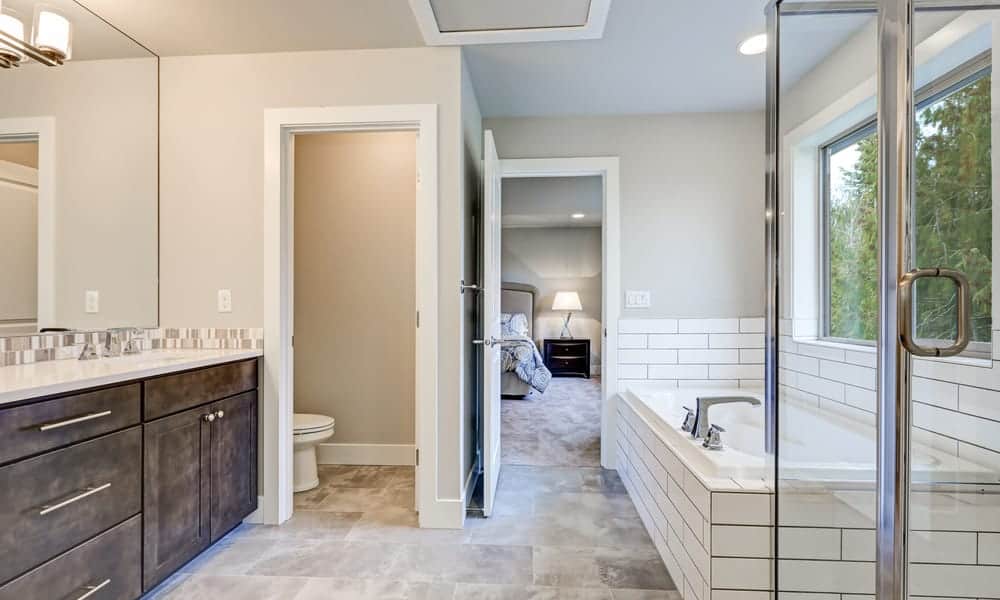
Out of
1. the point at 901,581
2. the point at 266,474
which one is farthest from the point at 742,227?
the point at 266,474

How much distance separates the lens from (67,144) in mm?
1841

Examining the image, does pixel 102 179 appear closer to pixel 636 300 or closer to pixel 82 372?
pixel 82 372

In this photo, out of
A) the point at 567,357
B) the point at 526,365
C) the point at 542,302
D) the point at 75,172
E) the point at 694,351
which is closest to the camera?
the point at 75,172

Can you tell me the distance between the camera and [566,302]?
6.87 m

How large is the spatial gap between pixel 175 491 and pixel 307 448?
959 mm

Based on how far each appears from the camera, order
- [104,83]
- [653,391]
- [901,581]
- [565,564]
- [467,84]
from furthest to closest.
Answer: [653,391]
[467,84]
[104,83]
[565,564]
[901,581]

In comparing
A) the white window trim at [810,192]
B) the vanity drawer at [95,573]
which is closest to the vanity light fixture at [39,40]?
the vanity drawer at [95,573]

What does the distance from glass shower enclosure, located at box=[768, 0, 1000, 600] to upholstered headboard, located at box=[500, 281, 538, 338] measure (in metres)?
5.39

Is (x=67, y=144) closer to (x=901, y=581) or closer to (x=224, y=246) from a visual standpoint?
(x=224, y=246)

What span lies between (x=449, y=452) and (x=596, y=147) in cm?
213

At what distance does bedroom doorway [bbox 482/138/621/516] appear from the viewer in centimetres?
232

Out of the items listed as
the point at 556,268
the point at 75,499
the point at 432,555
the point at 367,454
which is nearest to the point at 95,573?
the point at 75,499

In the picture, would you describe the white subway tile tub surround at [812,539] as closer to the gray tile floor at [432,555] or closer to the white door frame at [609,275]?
the gray tile floor at [432,555]

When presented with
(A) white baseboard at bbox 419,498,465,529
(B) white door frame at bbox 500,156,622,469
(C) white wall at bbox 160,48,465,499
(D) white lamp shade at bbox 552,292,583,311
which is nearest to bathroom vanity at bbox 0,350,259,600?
(C) white wall at bbox 160,48,465,499
